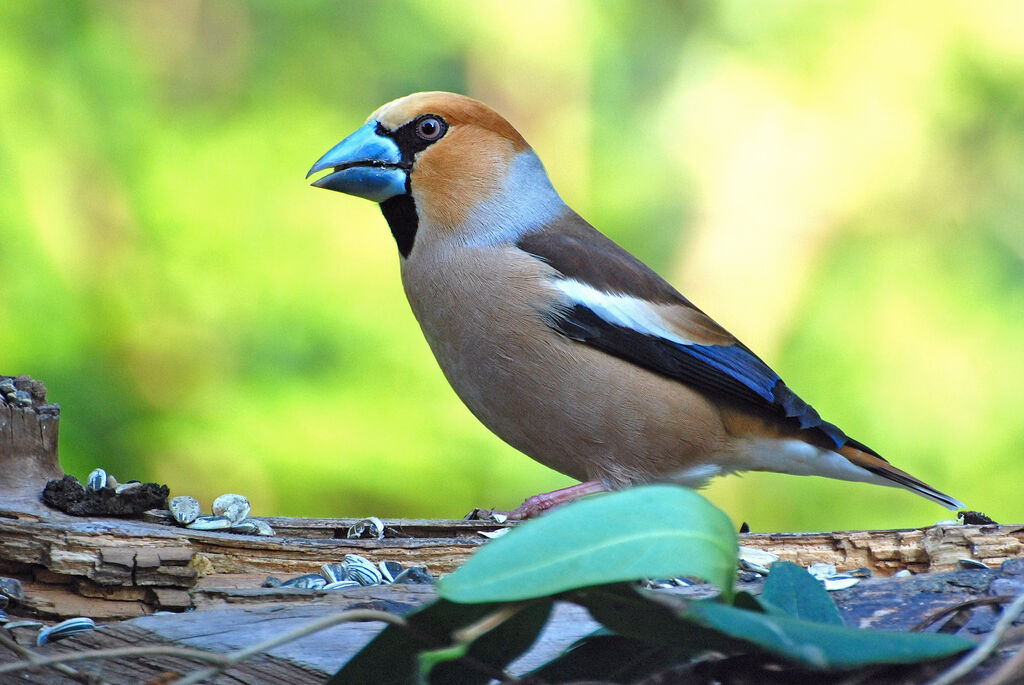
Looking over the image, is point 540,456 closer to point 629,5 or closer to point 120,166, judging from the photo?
point 120,166

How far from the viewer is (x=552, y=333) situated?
2834 mm

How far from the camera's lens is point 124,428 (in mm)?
4414

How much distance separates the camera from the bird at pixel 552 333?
2.83 meters

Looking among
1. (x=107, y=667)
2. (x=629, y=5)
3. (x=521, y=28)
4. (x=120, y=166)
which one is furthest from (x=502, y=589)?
(x=629, y=5)

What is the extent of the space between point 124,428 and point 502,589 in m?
3.68

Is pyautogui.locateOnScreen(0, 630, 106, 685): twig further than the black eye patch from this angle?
No

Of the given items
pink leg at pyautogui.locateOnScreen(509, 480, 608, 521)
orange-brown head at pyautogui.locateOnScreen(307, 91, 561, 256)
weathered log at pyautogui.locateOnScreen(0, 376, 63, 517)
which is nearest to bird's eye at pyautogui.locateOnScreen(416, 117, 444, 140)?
orange-brown head at pyautogui.locateOnScreen(307, 91, 561, 256)

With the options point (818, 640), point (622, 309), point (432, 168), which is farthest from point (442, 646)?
point (432, 168)

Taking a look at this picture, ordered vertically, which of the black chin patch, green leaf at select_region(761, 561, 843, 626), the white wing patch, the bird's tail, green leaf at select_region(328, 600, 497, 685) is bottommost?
green leaf at select_region(328, 600, 497, 685)

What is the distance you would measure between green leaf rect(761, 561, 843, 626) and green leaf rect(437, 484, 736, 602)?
0.79 feet

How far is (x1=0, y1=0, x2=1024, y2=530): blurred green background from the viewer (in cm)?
442

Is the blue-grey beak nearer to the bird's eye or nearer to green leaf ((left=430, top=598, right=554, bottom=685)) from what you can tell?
the bird's eye

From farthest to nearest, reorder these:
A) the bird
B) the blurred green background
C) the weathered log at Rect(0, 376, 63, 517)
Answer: the blurred green background, the bird, the weathered log at Rect(0, 376, 63, 517)

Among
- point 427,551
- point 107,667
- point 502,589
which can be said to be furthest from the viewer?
point 427,551
